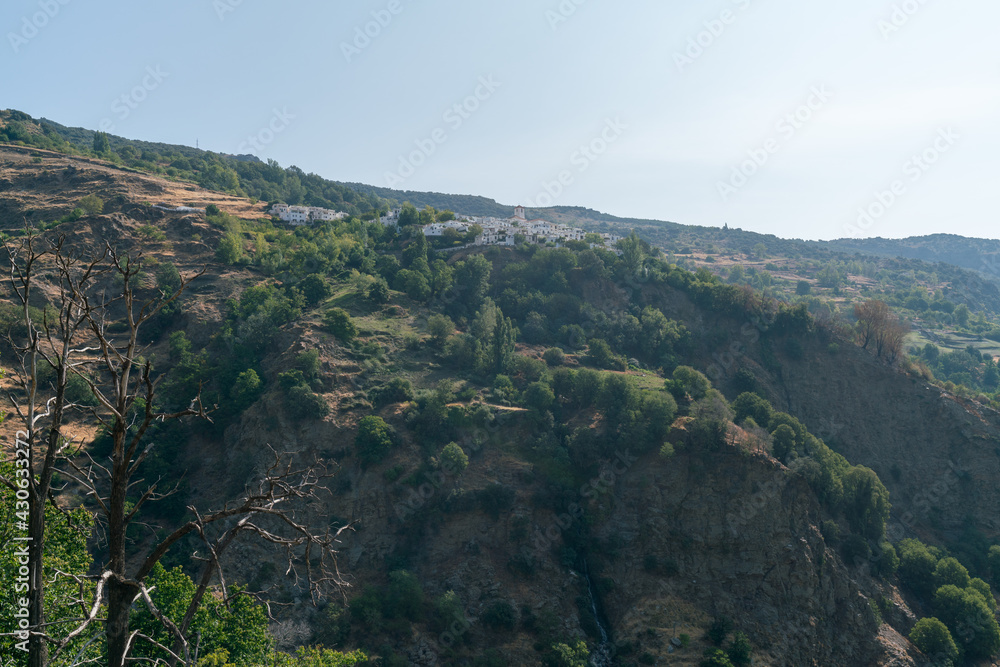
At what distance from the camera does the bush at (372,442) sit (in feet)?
170

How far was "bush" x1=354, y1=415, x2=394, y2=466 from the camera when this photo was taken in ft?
170

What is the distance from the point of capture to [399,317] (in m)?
72.0

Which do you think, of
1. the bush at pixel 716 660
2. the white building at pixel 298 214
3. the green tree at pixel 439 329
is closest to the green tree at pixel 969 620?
the bush at pixel 716 660

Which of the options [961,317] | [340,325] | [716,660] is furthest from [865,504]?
[961,317]

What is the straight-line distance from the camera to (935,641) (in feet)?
142

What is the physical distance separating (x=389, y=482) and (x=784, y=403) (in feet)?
165

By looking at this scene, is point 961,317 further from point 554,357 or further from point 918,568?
point 554,357

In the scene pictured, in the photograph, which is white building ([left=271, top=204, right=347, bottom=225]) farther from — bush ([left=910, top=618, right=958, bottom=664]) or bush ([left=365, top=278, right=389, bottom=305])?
bush ([left=910, top=618, right=958, bottom=664])

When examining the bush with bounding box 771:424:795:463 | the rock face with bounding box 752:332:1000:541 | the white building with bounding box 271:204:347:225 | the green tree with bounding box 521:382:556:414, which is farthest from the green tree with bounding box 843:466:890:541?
the white building with bounding box 271:204:347:225

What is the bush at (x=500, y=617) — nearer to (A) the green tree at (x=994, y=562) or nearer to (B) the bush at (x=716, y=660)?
(B) the bush at (x=716, y=660)

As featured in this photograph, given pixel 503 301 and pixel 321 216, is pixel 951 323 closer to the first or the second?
pixel 503 301

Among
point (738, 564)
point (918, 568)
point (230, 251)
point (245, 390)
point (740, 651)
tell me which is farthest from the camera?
A: point (230, 251)

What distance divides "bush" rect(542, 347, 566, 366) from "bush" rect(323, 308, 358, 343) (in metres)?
23.1

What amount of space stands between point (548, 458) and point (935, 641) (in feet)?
107
